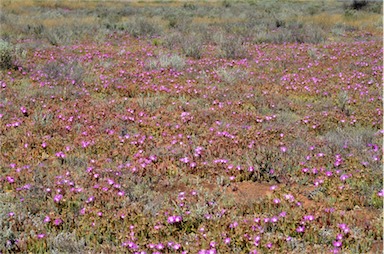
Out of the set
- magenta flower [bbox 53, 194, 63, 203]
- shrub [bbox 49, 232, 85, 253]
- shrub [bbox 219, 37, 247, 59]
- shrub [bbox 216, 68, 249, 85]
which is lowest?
shrub [bbox 49, 232, 85, 253]

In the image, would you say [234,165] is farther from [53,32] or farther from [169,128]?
[53,32]

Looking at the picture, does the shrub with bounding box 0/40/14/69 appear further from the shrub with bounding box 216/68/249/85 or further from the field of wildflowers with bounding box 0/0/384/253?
the shrub with bounding box 216/68/249/85

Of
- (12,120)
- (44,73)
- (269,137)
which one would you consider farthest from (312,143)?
(44,73)

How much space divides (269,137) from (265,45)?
402 inches

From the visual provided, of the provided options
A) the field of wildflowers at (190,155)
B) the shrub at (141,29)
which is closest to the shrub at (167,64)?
the field of wildflowers at (190,155)

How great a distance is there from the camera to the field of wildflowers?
438 cm

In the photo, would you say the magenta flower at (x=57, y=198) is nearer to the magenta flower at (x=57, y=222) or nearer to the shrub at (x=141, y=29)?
the magenta flower at (x=57, y=222)

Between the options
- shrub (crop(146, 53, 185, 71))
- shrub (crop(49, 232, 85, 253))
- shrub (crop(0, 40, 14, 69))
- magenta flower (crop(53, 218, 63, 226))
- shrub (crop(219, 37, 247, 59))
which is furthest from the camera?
shrub (crop(219, 37, 247, 59))

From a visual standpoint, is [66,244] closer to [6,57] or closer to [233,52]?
[6,57]

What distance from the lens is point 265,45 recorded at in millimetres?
16312

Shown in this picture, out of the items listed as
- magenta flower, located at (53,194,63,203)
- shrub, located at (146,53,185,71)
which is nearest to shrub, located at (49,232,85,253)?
magenta flower, located at (53,194,63,203)

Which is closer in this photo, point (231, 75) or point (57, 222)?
point (57, 222)

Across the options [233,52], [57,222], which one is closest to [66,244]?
[57,222]

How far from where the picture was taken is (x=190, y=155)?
6262 mm
